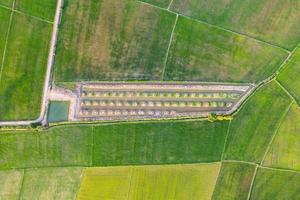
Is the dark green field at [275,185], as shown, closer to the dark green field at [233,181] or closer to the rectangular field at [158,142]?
the dark green field at [233,181]

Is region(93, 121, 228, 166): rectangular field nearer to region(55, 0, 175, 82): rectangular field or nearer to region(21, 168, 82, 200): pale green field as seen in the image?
region(21, 168, 82, 200): pale green field

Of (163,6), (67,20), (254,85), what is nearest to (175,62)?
(163,6)

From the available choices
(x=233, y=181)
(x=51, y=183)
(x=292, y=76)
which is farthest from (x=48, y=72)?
(x=292, y=76)

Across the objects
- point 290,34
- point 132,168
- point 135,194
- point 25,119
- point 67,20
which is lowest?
point 135,194

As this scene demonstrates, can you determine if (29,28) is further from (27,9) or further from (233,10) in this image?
(233,10)

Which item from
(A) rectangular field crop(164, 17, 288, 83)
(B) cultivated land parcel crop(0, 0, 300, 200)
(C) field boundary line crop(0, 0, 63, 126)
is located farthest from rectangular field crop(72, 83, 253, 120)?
(C) field boundary line crop(0, 0, 63, 126)

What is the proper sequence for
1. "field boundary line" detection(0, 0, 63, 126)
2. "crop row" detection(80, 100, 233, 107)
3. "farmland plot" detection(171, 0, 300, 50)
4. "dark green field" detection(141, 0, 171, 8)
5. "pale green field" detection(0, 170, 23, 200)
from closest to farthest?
"field boundary line" detection(0, 0, 63, 126), "pale green field" detection(0, 170, 23, 200), "dark green field" detection(141, 0, 171, 8), "crop row" detection(80, 100, 233, 107), "farmland plot" detection(171, 0, 300, 50)

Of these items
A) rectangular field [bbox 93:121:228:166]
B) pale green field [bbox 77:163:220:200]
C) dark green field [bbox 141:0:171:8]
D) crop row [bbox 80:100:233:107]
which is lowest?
pale green field [bbox 77:163:220:200]
